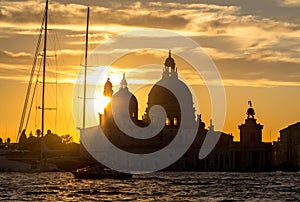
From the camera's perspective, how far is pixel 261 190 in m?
77.8

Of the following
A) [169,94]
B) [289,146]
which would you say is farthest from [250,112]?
[289,146]

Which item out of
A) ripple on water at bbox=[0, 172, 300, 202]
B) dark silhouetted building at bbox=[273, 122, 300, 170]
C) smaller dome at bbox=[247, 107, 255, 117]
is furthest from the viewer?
dark silhouetted building at bbox=[273, 122, 300, 170]

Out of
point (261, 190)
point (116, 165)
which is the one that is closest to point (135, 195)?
point (261, 190)

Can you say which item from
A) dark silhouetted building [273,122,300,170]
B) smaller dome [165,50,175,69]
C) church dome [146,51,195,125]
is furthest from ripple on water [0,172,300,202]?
dark silhouetted building [273,122,300,170]

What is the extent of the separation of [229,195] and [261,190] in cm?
855

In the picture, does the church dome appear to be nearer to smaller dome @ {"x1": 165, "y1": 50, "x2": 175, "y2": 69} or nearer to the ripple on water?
smaller dome @ {"x1": 165, "y1": 50, "x2": 175, "y2": 69}

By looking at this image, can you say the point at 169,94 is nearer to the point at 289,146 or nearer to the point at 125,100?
the point at 125,100

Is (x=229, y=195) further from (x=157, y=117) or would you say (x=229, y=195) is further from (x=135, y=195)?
(x=157, y=117)

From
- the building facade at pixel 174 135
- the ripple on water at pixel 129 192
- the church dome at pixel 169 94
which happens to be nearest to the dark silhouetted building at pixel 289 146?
the building facade at pixel 174 135

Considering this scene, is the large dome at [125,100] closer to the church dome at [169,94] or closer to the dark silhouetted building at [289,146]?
the church dome at [169,94]

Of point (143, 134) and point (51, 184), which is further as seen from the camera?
point (143, 134)

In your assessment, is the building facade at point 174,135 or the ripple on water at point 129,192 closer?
the ripple on water at point 129,192

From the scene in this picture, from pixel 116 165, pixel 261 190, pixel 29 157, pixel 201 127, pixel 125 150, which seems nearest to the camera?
pixel 261 190

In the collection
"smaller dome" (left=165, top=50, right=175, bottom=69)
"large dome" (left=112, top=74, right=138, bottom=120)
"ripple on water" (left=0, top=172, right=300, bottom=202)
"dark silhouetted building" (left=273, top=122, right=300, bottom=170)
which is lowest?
"ripple on water" (left=0, top=172, right=300, bottom=202)
